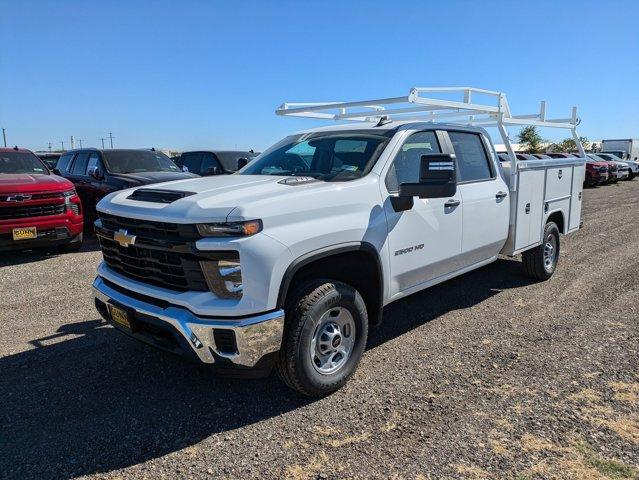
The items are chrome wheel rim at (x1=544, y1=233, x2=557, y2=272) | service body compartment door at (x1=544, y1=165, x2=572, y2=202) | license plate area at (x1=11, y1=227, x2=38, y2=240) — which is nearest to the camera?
service body compartment door at (x1=544, y1=165, x2=572, y2=202)

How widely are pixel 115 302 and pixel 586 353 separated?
3.81 metres

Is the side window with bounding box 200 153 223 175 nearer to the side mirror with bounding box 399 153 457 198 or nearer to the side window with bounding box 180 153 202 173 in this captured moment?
the side window with bounding box 180 153 202 173

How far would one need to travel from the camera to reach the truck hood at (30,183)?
7324 mm

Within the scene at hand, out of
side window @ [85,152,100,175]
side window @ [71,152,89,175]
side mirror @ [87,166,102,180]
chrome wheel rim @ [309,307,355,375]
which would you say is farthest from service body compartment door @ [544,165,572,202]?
side window @ [71,152,89,175]

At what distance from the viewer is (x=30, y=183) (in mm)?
7527

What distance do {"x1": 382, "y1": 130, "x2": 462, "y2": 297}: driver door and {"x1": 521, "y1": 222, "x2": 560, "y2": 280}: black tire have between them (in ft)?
6.98

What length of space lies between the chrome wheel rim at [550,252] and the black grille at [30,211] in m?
7.25

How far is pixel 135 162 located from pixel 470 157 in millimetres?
7329

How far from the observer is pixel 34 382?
3705 millimetres

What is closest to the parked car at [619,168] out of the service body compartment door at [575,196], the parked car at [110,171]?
the service body compartment door at [575,196]

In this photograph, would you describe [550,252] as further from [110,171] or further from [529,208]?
[110,171]

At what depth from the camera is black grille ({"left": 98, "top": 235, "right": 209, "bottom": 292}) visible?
2971 mm

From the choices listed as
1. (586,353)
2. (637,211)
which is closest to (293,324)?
(586,353)

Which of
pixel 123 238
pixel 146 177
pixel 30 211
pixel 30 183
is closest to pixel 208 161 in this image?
pixel 146 177
